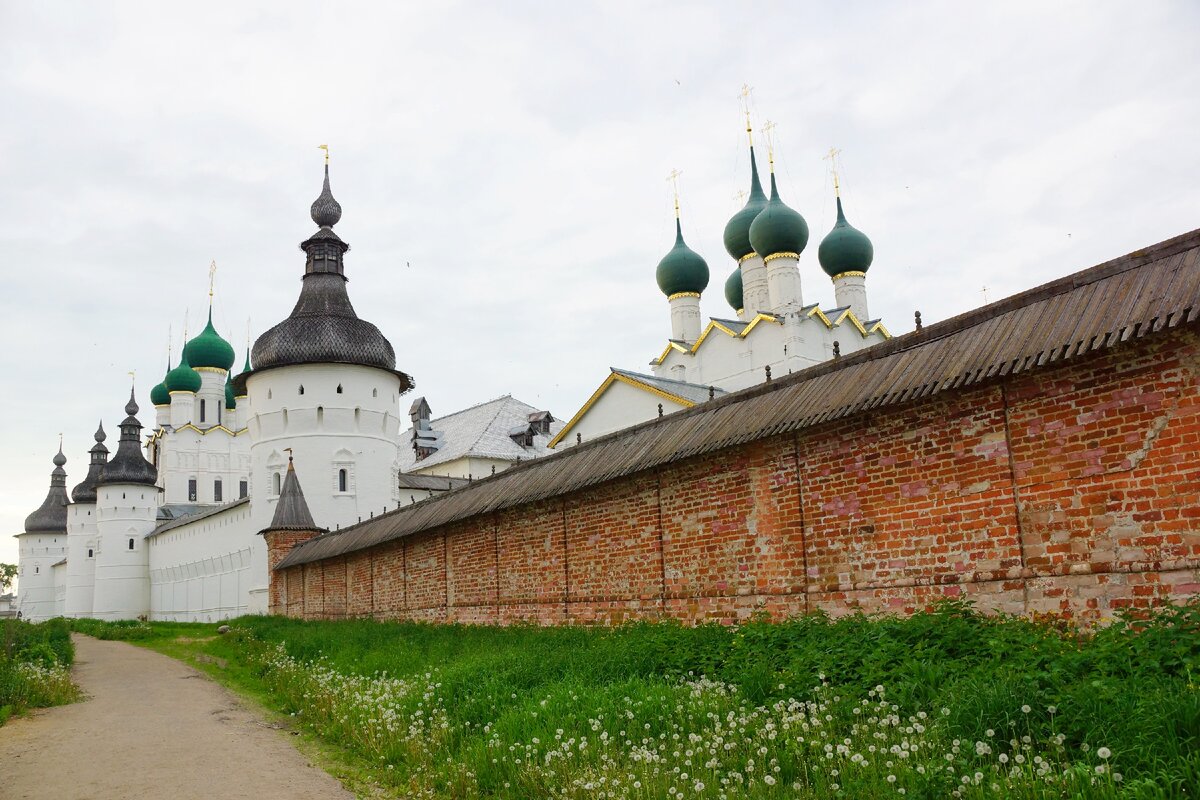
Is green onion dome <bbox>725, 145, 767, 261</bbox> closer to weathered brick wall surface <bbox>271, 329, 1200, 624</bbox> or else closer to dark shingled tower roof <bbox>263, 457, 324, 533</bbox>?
dark shingled tower roof <bbox>263, 457, 324, 533</bbox>

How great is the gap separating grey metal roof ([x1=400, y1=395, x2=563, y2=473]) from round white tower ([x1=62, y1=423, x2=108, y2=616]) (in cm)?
1476

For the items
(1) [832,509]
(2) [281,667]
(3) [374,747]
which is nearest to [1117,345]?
(1) [832,509]

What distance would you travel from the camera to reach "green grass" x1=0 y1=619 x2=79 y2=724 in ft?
32.0

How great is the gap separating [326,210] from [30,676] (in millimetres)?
22751

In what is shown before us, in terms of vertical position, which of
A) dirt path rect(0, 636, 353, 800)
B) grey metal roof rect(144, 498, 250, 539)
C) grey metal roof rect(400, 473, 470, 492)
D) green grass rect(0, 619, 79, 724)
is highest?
grey metal roof rect(400, 473, 470, 492)

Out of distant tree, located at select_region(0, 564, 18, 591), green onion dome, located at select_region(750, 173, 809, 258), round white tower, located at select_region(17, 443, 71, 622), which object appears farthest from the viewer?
distant tree, located at select_region(0, 564, 18, 591)

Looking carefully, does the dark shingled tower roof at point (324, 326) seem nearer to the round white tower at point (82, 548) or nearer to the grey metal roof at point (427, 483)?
the grey metal roof at point (427, 483)

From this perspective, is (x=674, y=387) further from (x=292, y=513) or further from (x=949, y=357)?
(x=949, y=357)

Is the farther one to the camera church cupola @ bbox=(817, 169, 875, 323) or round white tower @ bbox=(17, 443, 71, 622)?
round white tower @ bbox=(17, 443, 71, 622)

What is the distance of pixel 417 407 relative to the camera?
48.6 m

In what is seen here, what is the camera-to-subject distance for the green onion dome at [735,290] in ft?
114

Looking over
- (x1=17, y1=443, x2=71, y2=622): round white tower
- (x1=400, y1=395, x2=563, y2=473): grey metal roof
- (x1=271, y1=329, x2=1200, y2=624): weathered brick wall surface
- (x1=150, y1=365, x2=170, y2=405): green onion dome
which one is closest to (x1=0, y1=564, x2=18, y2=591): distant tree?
(x1=17, y1=443, x2=71, y2=622): round white tower

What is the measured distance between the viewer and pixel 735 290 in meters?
34.9

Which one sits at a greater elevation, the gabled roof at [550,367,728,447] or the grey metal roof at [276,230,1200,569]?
the gabled roof at [550,367,728,447]
